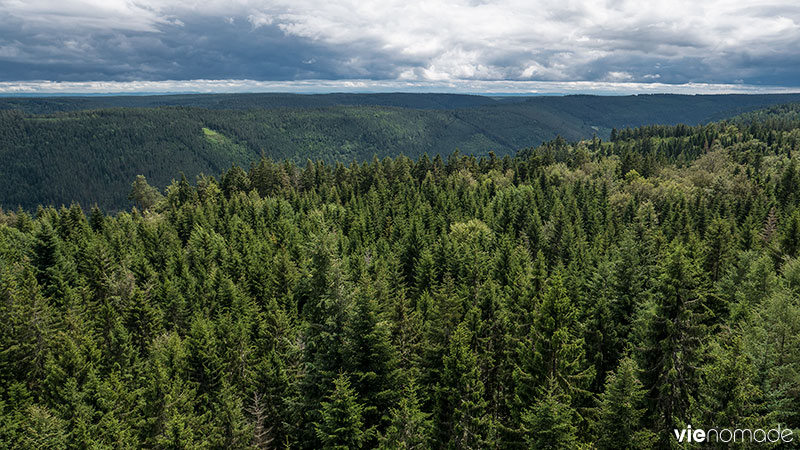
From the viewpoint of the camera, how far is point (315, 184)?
12362 cm

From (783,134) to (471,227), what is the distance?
7950 inches

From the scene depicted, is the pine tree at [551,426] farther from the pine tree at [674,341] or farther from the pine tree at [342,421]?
the pine tree at [342,421]

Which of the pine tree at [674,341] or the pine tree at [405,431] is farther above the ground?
the pine tree at [674,341]

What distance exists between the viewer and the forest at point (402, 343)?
21578 mm

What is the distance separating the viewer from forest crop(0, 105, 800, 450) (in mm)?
21578

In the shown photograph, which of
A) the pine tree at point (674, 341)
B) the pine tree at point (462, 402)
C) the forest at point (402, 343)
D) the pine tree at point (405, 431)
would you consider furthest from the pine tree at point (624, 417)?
the pine tree at point (405, 431)

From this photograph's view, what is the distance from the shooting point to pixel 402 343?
29.9 metres

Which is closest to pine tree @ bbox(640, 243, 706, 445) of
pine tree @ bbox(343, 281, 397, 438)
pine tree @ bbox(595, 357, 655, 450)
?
pine tree @ bbox(595, 357, 655, 450)

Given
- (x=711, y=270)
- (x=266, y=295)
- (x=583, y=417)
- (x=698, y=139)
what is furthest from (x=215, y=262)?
(x=698, y=139)

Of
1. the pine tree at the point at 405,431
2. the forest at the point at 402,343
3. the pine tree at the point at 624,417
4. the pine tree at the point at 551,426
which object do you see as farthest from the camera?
the forest at the point at 402,343

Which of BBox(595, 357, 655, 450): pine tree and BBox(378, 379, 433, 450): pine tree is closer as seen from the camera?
BBox(595, 357, 655, 450): pine tree

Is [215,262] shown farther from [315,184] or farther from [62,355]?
[315,184]

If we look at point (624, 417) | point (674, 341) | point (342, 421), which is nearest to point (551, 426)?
point (624, 417)

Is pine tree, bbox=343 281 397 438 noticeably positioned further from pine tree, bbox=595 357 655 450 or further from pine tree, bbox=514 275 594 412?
pine tree, bbox=595 357 655 450
